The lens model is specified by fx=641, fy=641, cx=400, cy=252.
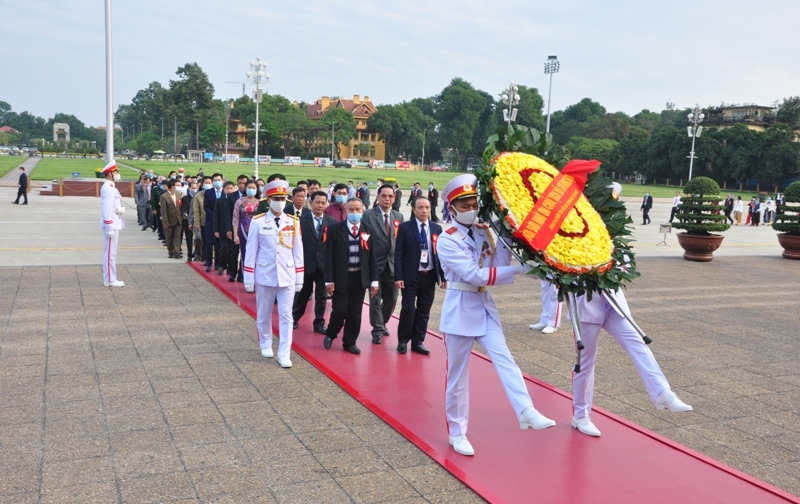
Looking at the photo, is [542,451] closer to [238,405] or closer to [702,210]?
[238,405]

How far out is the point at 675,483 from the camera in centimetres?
415

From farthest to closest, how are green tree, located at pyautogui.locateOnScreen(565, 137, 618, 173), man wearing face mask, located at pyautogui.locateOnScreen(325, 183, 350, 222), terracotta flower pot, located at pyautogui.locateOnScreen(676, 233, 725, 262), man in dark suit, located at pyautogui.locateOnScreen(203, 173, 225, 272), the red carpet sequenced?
green tree, located at pyautogui.locateOnScreen(565, 137, 618, 173) < terracotta flower pot, located at pyautogui.locateOnScreen(676, 233, 725, 262) < man in dark suit, located at pyautogui.locateOnScreen(203, 173, 225, 272) < man wearing face mask, located at pyautogui.locateOnScreen(325, 183, 350, 222) < the red carpet

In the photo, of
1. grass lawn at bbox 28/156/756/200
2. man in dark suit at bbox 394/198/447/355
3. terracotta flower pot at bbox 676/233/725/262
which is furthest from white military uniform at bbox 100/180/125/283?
grass lawn at bbox 28/156/756/200

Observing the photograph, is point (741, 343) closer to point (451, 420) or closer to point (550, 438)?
point (550, 438)

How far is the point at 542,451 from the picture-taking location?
182 inches

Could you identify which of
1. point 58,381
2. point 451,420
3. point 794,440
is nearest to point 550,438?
point 451,420

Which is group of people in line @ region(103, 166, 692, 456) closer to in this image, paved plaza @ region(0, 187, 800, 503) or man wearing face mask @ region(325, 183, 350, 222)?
man wearing face mask @ region(325, 183, 350, 222)

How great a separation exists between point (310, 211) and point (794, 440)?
18.5 feet

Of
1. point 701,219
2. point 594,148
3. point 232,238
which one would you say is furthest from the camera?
point 594,148

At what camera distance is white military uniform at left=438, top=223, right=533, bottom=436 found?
4.30 m

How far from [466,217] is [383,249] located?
3013 mm

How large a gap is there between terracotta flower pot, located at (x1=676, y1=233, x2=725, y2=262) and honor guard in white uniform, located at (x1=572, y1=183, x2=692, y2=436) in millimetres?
12625

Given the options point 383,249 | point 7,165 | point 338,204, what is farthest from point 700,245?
point 7,165

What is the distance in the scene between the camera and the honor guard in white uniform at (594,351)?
173 inches
